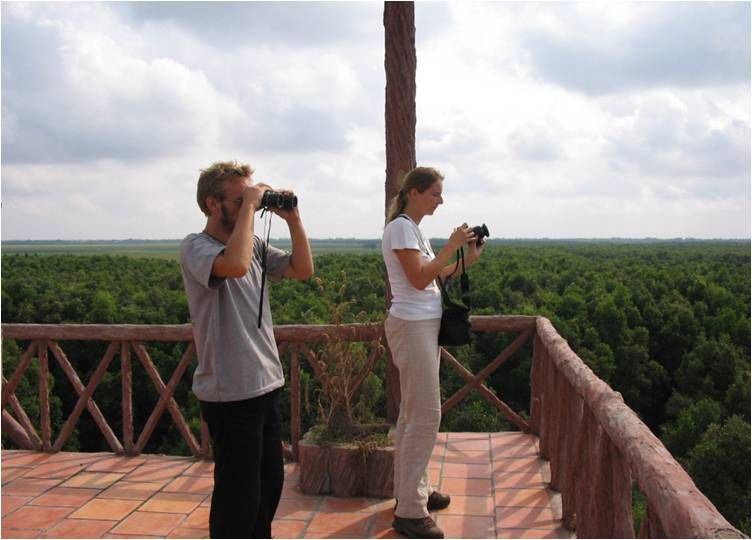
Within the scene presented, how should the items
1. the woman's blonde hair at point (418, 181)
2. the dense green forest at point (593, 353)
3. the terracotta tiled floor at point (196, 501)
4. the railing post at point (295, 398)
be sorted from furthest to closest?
the dense green forest at point (593, 353) → the railing post at point (295, 398) → the terracotta tiled floor at point (196, 501) → the woman's blonde hair at point (418, 181)

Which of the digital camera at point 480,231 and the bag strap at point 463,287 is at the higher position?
the digital camera at point 480,231

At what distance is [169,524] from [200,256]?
174 centimetres

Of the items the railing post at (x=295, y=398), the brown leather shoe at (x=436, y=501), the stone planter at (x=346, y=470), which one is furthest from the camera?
the railing post at (x=295, y=398)

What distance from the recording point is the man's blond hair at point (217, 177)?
2043mm

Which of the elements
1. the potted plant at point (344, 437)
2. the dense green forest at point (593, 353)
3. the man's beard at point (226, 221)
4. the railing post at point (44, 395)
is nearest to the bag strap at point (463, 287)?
the potted plant at point (344, 437)

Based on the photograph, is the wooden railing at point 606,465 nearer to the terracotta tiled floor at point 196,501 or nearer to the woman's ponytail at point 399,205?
the terracotta tiled floor at point 196,501

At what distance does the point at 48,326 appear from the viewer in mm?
4086

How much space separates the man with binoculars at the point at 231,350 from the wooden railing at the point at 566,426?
1.03m

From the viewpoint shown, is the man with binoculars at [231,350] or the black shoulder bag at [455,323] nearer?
the man with binoculars at [231,350]

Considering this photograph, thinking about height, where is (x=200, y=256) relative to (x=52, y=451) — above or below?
above

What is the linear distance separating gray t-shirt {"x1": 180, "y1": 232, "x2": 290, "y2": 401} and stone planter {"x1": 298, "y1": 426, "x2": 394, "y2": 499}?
1.42 m

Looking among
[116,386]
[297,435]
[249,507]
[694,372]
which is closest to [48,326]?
[297,435]

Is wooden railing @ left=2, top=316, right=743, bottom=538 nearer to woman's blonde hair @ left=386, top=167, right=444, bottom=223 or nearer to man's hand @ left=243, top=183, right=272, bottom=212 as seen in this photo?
woman's blonde hair @ left=386, top=167, right=444, bottom=223

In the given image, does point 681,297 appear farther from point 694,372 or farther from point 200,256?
point 200,256
